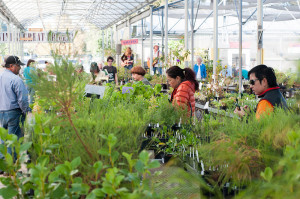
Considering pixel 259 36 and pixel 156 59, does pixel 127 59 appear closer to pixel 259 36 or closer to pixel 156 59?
pixel 156 59

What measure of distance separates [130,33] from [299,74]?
753 inches

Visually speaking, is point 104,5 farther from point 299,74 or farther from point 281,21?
point 299,74

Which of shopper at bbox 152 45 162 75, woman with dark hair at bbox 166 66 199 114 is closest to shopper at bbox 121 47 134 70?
shopper at bbox 152 45 162 75

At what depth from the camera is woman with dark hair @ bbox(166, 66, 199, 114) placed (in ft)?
12.7

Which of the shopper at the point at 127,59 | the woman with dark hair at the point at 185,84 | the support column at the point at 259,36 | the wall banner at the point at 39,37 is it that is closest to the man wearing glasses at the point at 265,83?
the woman with dark hair at the point at 185,84

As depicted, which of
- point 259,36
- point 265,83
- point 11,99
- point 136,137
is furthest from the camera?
point 259,36

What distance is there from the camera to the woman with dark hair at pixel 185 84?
3.87 meters

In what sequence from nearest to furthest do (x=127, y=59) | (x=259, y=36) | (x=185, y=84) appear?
(x=185, y=84), (x=259, y=36), (x=127, y=59)

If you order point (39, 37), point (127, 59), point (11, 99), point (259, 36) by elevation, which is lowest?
point (11, 99)

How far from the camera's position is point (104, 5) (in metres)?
19.3

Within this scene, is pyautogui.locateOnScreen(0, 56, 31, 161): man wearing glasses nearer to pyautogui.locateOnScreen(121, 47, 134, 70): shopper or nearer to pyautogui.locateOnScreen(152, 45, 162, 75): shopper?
pyautogui.locateOnScreen(121, 47, 134, 70): shopper

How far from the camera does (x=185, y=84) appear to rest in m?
3.93

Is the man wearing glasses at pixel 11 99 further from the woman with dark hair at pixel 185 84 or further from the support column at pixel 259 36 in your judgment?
the support column at pixel 259 36

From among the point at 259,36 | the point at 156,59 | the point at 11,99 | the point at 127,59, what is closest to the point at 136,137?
the point at 11,99
